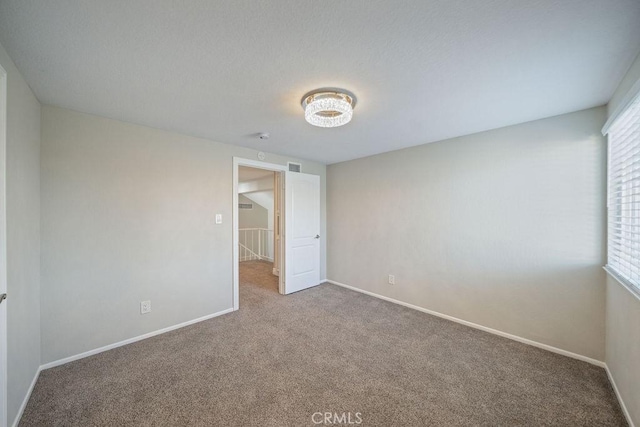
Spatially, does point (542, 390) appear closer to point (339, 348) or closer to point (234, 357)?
point (339, 348)

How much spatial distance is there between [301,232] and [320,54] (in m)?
3.00

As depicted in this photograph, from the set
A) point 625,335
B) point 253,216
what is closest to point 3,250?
point 625,335

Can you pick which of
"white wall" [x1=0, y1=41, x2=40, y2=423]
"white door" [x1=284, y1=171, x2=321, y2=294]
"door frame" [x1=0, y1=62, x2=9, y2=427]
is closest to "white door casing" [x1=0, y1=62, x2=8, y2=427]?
"door frame" [x1=0, y1=62, x2=9, y2=427]

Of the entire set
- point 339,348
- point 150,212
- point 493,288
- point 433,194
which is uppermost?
point 433,194

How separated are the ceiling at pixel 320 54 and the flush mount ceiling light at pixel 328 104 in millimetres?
71

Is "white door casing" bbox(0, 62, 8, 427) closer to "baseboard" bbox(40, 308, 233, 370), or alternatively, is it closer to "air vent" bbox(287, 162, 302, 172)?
"baseboard" bbox(40, 308, 233, 370)

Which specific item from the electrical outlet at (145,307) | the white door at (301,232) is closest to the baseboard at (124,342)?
the electrical outlet at (145,307)

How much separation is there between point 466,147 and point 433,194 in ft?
2.20

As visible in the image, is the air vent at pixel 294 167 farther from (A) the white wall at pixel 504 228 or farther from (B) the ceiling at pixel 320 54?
(B) the ceiling at pixel 320 54

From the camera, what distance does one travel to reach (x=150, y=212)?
259cm

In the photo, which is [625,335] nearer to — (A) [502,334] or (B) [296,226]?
(A) [502,334]

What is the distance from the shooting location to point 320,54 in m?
1.40

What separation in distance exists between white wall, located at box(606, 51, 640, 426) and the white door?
3.42 metres

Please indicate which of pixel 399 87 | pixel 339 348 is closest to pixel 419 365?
pixel 339 348
